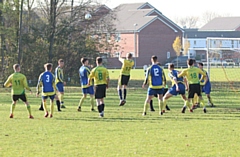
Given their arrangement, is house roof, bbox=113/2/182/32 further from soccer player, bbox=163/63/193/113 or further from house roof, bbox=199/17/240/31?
soccer player, bbox=163/63/193/113

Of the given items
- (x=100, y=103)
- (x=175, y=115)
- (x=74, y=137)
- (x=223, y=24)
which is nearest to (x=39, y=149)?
(x=74, y=137)

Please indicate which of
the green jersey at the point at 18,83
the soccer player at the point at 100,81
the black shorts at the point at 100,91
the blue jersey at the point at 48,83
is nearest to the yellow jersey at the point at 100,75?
the soccer player at the point at 100,81

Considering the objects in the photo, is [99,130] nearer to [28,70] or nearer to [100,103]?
[100,103]

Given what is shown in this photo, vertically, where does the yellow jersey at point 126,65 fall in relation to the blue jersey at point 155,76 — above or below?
above

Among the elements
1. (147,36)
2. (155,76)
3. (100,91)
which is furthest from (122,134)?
(147,36)

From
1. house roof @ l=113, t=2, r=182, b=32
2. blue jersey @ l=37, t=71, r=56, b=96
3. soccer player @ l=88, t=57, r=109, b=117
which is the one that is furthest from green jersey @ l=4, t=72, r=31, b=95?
house roof @ l=113, t=2, r=182, b=32

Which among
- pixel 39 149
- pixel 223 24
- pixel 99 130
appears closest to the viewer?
pixel 39 149

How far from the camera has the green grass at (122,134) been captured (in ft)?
37.0

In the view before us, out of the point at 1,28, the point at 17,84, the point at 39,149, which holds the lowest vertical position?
the point at 39,149

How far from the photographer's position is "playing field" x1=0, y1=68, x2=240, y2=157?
37.0 feet

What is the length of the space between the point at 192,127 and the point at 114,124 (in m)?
2.30

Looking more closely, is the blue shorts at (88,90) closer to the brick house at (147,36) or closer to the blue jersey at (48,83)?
the blue jersey at (48,83)

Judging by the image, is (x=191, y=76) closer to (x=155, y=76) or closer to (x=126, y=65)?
(x=155, y=76)

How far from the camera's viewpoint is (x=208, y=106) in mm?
22797
